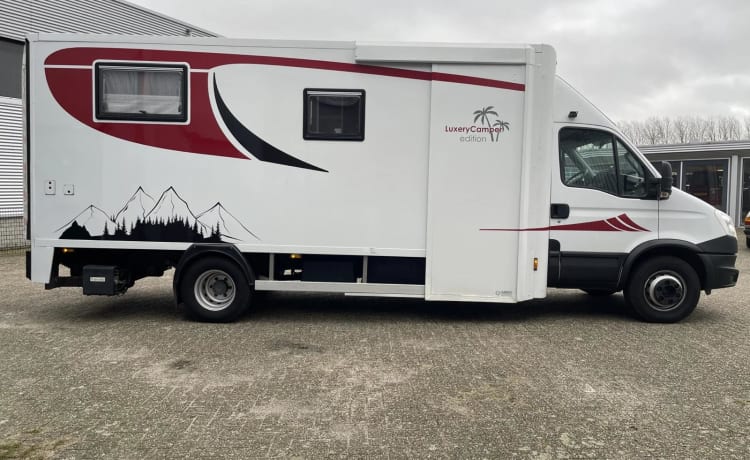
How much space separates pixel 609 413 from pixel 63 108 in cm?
625

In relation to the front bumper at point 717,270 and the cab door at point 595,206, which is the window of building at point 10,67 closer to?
the cab door at point 595,206

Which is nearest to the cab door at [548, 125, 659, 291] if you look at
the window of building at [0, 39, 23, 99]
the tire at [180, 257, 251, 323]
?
the tire at [180, 257, 251, 323]

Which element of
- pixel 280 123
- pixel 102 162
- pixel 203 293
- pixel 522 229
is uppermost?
pixel 280 123

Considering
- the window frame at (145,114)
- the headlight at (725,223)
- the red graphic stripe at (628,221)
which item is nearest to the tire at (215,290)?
the window frame at (145,114)

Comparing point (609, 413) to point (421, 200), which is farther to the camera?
point (421, 200)

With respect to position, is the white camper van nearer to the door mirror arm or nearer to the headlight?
the door mirror arm

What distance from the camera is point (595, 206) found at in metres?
6.42

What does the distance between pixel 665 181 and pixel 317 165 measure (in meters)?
3.95

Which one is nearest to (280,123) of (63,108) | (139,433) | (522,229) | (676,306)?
(63,108)

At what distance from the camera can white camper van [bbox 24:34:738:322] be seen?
6184 mm

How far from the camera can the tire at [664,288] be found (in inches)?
255

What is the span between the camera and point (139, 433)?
11.9 ft

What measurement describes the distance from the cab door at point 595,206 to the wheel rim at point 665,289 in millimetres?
440

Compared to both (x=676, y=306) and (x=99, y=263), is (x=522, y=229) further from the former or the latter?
(x=99, y=263)
